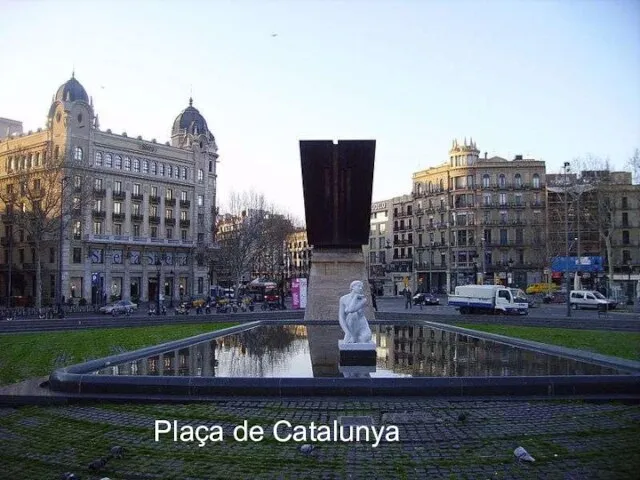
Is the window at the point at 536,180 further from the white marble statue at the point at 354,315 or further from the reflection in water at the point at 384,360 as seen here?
the white marble statue at the point at 354,315

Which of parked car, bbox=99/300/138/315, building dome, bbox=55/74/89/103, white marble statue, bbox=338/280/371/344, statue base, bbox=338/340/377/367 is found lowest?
parked car, bbox=99/300/138/315

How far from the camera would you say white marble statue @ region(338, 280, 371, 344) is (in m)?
12.9

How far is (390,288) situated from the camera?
324ft

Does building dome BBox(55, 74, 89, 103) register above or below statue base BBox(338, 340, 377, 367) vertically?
above

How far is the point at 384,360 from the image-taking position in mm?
14391

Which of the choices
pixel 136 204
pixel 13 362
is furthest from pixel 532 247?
pixel 13 362

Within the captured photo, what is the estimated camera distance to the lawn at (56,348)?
631 inches

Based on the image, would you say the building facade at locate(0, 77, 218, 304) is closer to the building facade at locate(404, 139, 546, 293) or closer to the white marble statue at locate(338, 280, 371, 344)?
the building facade at locate(404, 139, 546, 293)

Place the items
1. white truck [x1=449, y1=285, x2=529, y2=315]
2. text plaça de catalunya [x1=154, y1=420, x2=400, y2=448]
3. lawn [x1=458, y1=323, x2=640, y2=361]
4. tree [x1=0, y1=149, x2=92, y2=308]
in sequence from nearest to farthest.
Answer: text plaça de catalunya [x1=154, y1=420, x2=400, y2=448], lawn [x1=458, y1=323, x2=640, y2=361], white truck [x1=449, y1=285, x2=529, y2=315], tree [x1=0, y1=149, x2=92, y2=308]

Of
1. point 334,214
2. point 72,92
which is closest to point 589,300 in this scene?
point 334,214

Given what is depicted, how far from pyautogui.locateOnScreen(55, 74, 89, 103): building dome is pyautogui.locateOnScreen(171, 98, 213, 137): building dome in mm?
18071

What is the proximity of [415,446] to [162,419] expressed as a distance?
4.17 m

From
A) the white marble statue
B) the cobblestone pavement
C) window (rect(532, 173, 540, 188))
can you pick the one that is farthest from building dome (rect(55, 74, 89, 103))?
the cobblestone pavement

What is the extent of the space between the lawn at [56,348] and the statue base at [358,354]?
7969 millimetres
